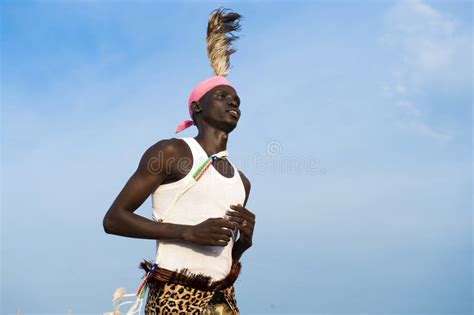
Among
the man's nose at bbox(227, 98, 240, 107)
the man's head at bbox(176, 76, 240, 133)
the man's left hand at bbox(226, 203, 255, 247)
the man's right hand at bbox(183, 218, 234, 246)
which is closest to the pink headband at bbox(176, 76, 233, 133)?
the man's head at bbox(176, 76, 240, 133)

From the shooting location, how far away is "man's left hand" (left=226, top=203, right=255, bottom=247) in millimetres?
4637

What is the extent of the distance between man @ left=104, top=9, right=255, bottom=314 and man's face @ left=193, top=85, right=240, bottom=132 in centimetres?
3

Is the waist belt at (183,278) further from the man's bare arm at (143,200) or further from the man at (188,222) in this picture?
the man's bare arm at (143,200)

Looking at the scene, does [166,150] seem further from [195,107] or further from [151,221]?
[195,107]

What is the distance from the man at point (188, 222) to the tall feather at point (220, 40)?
0.71 metres

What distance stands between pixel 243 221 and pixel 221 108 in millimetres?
1049

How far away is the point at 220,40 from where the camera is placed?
5.59 m

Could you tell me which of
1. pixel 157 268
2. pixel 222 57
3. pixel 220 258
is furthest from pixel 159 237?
pixel 222 57

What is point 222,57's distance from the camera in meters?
5.59

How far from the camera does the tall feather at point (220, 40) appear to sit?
18.2 feet

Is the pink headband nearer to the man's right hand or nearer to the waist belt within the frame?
the man's right hand

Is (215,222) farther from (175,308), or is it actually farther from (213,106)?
(213,106)

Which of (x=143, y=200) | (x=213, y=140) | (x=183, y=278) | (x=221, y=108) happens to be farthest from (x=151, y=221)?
(x=221, y=108)

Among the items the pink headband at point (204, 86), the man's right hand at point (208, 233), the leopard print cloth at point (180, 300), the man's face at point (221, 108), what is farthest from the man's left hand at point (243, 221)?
the pink headband at point (204, 86)
